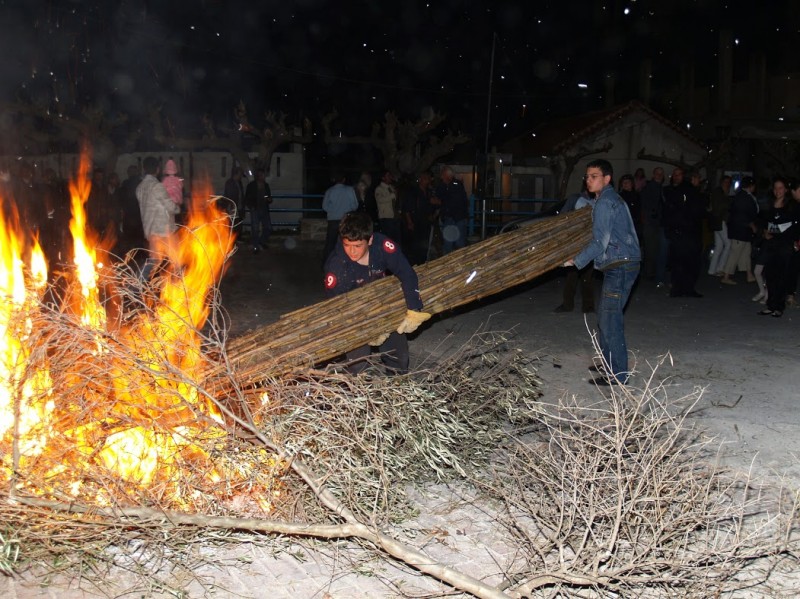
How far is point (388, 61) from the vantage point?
2884 cm

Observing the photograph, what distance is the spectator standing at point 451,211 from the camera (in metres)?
13.1

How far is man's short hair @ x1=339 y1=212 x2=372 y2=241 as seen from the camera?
556 centimetres

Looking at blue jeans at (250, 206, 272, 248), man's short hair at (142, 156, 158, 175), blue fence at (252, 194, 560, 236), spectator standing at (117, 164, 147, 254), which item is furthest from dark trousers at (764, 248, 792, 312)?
blue jeans at (250, 206, 272, 248)

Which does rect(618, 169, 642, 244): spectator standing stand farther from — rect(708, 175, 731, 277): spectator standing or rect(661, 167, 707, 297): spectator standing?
rect(708, 175, 731, 277): spectator standing

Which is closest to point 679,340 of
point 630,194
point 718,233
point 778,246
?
point 778,246

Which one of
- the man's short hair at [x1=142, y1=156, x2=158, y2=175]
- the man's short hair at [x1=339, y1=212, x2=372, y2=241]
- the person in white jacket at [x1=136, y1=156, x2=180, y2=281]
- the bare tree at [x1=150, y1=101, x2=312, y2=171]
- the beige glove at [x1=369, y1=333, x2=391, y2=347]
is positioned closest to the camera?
the man's short hair at [x1=339, y1=212, x2=372, y2=241]

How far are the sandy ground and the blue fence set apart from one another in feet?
19.9

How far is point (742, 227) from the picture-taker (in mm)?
11672

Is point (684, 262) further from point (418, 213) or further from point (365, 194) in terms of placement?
point (365, 194)

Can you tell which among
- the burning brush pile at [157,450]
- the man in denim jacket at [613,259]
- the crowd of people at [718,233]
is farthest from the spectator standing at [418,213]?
the burning brush pile at [157,450]

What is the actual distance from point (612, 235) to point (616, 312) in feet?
2.09

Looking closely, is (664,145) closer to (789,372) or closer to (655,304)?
(655,304)

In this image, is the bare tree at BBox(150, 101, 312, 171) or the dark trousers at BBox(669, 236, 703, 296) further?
the bare tree at BBox(150, 101, 312, 171)

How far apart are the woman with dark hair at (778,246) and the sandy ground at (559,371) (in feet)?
0.87
